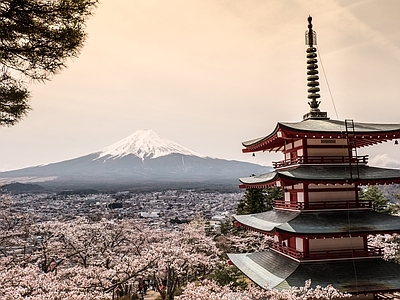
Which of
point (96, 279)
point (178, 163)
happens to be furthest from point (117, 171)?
point (96, 279)

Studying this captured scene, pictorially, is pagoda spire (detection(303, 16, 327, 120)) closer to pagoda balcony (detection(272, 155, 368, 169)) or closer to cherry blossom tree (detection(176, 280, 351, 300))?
pagoda balcony (detection(272, 155, 368, 169))

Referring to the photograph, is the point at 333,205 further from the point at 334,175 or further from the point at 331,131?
the point at 331,131

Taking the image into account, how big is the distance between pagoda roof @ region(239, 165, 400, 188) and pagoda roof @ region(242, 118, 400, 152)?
1.02 metres

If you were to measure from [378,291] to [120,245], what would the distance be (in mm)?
18364

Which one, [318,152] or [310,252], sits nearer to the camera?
[310,252]

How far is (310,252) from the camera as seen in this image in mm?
10750

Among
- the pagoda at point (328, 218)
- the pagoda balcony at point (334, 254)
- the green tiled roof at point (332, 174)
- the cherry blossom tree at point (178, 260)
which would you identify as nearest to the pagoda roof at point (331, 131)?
the pagoda at point (328, 218)

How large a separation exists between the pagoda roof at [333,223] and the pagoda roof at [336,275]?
3.52 feet

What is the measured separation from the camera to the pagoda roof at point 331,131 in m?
10.7

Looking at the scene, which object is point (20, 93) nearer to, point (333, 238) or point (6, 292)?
point (6, 292)

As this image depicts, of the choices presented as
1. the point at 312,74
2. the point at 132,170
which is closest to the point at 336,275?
the point at 312,74

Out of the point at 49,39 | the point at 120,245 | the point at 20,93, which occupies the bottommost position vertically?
the point at 120,245

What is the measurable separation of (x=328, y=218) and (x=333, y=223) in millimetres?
289

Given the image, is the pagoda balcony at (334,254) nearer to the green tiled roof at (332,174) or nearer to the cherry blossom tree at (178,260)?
the green tiled roof at (332,174)
